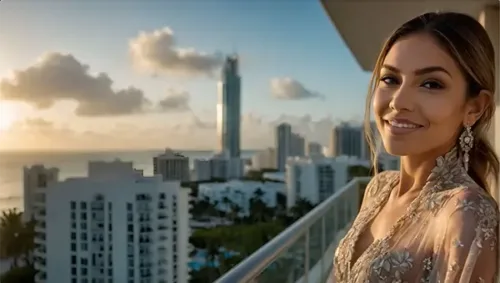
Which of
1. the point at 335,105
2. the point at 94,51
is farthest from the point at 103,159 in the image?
Result: the point at 335,105

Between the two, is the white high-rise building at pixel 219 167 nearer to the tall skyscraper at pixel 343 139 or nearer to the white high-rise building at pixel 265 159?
the white high-rise building at pixel 265 159

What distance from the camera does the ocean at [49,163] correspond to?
10.1 ft

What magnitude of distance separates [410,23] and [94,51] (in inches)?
302

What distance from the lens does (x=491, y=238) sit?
61 centimetres

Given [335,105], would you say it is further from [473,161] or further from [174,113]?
[473,161]

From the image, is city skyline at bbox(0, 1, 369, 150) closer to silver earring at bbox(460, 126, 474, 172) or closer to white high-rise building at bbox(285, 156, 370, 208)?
white high-rise building at bbox(285, 156, 370, 208)

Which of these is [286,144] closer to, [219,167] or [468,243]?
[219,167]

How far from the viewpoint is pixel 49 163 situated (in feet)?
11.8

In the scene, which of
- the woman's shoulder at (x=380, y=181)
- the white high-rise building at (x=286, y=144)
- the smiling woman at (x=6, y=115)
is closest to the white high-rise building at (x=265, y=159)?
the white high-rise building at (x=286, y=144)

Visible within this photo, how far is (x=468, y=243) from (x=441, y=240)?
0.04 meters

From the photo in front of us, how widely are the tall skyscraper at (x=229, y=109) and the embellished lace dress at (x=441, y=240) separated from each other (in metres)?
4.73

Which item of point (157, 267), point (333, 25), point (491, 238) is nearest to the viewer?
point (491, 238)

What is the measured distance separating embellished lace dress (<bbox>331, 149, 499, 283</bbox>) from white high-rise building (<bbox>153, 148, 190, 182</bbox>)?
2758 mm

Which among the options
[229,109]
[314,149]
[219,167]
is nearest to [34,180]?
[219,167]
